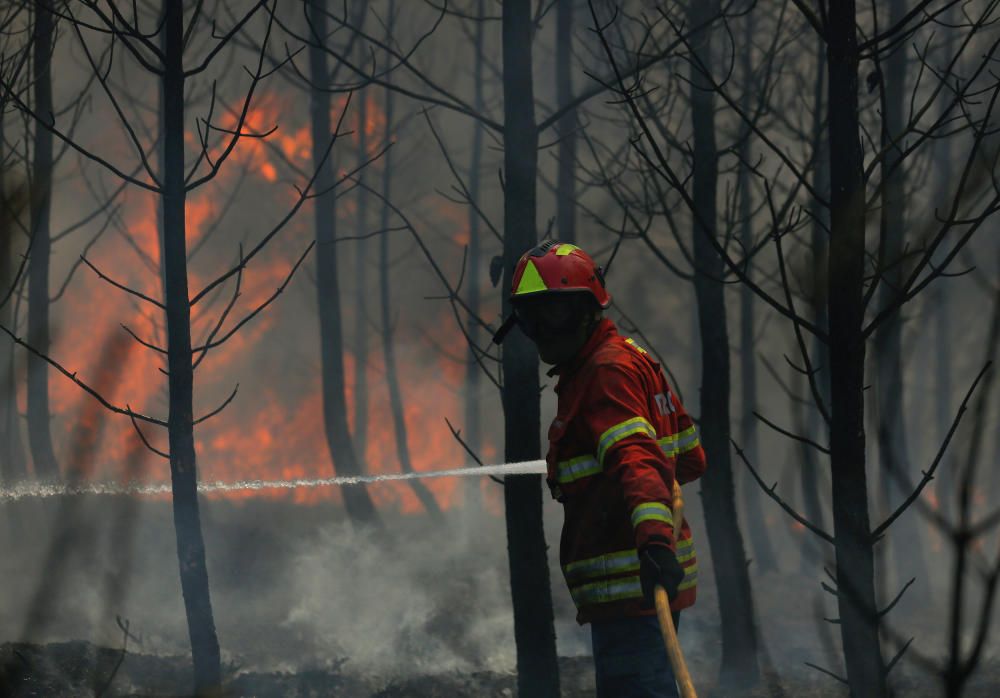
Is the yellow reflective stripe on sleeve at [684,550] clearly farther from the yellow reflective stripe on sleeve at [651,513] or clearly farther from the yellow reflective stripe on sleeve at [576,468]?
the yellow reflective stripe on sleeve at [651,513]

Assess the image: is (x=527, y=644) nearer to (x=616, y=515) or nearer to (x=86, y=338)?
(x=616, y=515)

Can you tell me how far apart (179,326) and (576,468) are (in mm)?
2897

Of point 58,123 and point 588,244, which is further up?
point 58,123

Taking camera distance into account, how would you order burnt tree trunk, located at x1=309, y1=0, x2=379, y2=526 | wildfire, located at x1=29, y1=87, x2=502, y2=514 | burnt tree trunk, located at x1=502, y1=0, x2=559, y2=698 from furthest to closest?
wildfire, located at x1=29, y1=87, x2=502, y2=514 < burnt tree trunk, located at x1=309, y1=0, x2=379, y2=526 < burnt tree trunk, located at x1=502, y1=0, x2=559, y2=698

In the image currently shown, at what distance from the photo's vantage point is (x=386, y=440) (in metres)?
22.4

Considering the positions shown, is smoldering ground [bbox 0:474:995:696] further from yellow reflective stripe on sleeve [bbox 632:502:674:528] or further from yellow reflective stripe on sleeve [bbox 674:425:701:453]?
yellow reflective stripe on sleeve [bbox 632:502:674:528]

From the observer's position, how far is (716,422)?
883 centimetres

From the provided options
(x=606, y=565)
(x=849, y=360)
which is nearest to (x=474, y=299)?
(x=606, y=565)

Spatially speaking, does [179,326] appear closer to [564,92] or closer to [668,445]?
[668,445]

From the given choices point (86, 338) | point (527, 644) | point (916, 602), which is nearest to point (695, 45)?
point (527, 644)

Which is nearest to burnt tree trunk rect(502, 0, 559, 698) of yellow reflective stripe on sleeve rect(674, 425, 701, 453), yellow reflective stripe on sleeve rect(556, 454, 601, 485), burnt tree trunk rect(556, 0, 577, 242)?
yellow reflective stripe on sleeve rect(674, 425, 701, 453)

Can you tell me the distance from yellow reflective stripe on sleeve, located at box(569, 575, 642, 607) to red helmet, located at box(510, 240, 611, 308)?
3.26ft

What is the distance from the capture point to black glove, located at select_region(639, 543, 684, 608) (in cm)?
354

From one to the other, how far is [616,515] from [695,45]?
5888mm
